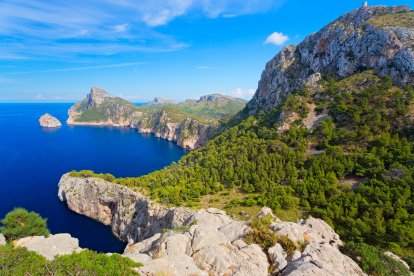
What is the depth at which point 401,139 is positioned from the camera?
69438 millimetres

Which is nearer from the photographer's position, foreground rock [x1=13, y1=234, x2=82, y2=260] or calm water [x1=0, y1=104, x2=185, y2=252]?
foreground rock [x1=13, y1=234, x2=82, y2=260]

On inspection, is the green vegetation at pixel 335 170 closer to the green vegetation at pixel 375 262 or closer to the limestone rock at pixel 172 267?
the green vegetation at pixel 375 262

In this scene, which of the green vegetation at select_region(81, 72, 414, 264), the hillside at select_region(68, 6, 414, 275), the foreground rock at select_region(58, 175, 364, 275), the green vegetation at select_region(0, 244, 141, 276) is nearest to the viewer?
the green vegetation at select_region(0, 244, 141, 276)

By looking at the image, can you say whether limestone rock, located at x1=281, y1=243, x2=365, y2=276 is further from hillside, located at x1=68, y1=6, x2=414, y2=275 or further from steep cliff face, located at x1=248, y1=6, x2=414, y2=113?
steep cliff face, located at x1=248, y1=6, x2=414, y2=113

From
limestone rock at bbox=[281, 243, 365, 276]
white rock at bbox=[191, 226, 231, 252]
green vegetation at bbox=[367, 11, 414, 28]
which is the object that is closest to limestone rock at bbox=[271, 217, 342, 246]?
limestone rock at bbox=[281, 243, 365, 276]

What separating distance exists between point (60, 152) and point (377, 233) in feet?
620

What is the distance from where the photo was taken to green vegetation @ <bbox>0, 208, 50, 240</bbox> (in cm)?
3228

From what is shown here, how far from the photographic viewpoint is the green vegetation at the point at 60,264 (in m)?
19.8

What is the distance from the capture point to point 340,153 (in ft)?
231

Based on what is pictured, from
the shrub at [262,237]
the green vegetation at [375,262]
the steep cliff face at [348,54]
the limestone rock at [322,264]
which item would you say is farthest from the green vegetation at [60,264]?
the steep cliff face at [348,54]

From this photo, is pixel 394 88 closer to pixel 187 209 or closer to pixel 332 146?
pixel 332 146

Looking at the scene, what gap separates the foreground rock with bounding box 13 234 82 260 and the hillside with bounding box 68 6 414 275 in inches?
1321

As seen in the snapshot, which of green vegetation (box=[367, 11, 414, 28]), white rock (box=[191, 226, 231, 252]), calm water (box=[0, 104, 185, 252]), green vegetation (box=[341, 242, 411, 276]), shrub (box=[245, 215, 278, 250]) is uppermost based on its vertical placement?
green vegetation (box=[367, 11, 414, 28])

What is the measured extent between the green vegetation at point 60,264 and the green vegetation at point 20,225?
11.6 meters
